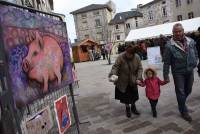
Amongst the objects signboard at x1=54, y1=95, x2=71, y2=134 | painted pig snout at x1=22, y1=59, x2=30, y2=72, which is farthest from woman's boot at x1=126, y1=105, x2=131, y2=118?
painted pig snout at x1=22, y1=59, x2=30, y2=72

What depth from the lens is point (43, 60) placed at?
10.8 ft

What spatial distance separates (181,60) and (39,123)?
10.5 ft

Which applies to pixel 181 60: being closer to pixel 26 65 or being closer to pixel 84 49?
pixel 26 65

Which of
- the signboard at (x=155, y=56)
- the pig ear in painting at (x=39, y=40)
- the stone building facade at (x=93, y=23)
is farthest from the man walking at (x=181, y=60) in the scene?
the stone building facade at (x=93, y=23)

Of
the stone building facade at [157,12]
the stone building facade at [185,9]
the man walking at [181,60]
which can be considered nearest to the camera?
the man walking at [181,60]

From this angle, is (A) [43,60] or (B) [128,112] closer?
(A) [43,60]

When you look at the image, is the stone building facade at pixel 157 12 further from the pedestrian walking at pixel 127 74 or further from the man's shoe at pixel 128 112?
the man's shoe at pixel 128 112

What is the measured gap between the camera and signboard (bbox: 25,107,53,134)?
3.00 meters

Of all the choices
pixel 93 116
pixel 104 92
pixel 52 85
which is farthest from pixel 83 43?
pixel 52 85

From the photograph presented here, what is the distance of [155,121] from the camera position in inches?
225

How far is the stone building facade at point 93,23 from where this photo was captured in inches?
2662

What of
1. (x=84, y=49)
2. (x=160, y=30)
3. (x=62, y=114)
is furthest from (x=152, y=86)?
(x=84, y=49)

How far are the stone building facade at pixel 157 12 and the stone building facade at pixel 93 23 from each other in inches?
432

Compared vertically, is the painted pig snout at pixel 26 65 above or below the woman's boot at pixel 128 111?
above
